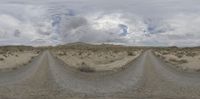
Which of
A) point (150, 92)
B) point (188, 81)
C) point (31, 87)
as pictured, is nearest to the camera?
point (150, 92)

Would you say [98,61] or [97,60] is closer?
[98,61]

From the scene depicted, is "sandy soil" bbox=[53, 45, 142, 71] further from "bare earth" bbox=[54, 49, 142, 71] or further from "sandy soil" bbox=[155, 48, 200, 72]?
"sandy soil" bbox=[155, 48, 200, 72]

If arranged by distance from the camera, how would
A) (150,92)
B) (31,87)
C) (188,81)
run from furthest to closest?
(188,81) → (31,87) → (150,92)

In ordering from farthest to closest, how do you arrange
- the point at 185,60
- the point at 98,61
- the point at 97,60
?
the point at 97,60, the point at 98,61, the point at 185,60

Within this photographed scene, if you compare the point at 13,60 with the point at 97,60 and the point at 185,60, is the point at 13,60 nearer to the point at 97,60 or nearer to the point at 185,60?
the point at 97,60

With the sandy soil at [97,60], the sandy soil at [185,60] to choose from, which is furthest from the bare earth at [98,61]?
the sandy soil at [185,60]

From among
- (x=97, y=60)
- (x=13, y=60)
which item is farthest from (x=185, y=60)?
(x=13, y=60)

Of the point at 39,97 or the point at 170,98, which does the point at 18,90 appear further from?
the point at 170,98

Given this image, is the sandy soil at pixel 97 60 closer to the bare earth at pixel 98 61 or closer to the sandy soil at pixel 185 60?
the bare earth at pixel 98 61

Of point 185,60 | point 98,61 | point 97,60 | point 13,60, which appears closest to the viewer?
point 185,60

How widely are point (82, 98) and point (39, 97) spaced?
1.78 m

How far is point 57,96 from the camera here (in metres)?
18.7

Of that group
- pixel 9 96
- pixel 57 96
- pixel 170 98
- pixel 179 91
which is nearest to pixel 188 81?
pixel 179 91

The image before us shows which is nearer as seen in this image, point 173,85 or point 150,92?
point 150,92
